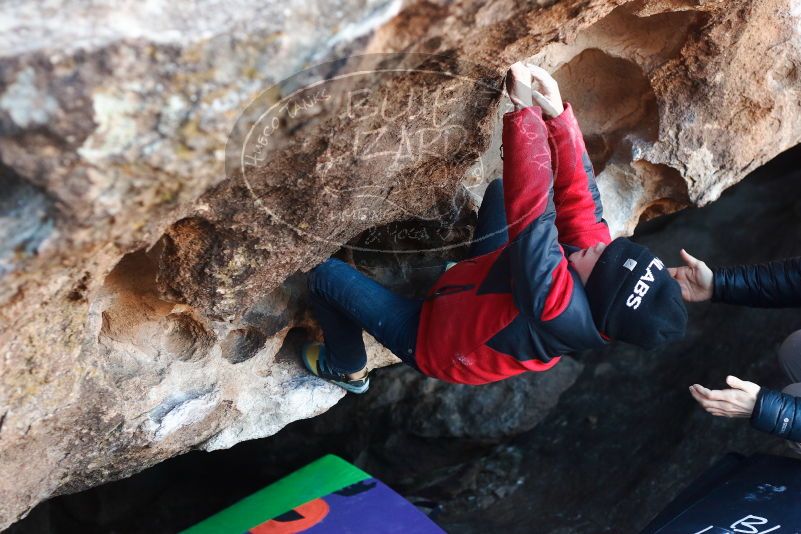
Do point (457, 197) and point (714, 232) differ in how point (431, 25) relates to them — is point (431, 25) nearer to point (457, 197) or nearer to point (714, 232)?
point (457, 197)

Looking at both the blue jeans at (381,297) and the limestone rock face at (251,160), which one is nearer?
the limestone rock face at (251,160)

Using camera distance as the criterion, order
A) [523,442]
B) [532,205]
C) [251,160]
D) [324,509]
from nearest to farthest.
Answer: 1. [251,160]
2. [532,205]
3. [324,509]
4. [523,442]

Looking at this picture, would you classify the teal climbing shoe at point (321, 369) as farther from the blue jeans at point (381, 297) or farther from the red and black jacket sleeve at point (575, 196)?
the red and black jacket sleeve at point (575, 196)

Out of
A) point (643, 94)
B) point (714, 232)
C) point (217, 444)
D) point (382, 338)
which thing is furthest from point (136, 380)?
point (714, 232)

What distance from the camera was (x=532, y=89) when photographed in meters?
1.25

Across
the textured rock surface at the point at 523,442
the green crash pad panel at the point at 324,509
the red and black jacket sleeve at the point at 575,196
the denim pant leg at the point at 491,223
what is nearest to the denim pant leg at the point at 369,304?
the denim pant leg at the point at 491,223

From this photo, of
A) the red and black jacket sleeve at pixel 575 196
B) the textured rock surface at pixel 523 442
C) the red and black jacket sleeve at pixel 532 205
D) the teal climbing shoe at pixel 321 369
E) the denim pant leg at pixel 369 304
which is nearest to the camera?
the red and black jacket sleeve at pixel 532 205

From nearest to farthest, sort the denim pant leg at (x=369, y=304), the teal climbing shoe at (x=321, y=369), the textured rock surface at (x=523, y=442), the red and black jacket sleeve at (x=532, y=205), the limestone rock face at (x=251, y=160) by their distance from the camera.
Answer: the limestone rock face at (x=251, y=160), the red and black jacket sleeve at (x=532, y=205), the denim pant leg at (x=369, y=304), the teal climbing shoe at (x=321, y=369), the textured rock surface at (x=523, y=442)

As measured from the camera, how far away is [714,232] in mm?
3033

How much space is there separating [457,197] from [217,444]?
0.76 m

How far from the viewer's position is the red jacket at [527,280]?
3.86 feet

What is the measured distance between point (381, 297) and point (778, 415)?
2.48ft

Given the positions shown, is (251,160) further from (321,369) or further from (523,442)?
(523,442)

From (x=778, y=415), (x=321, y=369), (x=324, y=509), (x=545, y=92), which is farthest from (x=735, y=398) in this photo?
(x=324, y=509)
